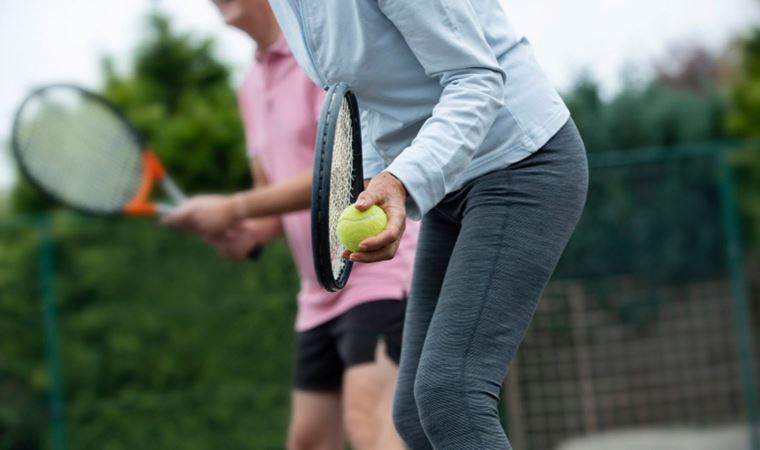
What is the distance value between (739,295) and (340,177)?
4.51m

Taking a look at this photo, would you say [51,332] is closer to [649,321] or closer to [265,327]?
[265,327]

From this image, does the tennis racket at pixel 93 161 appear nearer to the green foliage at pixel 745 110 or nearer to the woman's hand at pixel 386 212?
the woman's hand at pixel 386 212

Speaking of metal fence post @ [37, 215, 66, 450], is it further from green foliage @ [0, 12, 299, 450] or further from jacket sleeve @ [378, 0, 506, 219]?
jacket sleeve @ [378, 0, 506, 219]

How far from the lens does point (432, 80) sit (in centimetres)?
223

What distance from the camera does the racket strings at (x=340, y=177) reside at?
213 cm

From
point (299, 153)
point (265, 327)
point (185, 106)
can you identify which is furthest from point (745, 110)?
point (299, 153)

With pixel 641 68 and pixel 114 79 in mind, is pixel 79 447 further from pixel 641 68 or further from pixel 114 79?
pixel 641 68

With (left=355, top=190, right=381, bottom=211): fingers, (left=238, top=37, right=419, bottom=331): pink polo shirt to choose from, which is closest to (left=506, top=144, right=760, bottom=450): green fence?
(left=238, top=37, right=419, bottom=331): pink polo shirt

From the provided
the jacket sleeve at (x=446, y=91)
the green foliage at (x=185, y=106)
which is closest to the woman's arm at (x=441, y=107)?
the jacket sleeve at (x=446, y=91)

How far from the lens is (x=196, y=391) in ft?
20.7

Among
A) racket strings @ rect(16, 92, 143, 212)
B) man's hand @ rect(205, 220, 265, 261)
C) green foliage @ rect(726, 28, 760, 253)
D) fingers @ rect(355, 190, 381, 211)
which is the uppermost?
fingers @ rect(355, 190, 381, 211)

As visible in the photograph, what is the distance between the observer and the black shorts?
11.3 ft

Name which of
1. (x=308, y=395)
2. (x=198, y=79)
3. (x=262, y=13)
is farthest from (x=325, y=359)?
(x=198, y=79)

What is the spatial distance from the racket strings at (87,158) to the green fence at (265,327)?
1.46 m
